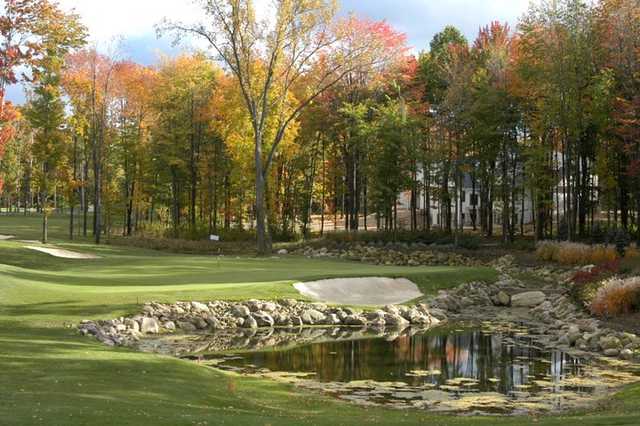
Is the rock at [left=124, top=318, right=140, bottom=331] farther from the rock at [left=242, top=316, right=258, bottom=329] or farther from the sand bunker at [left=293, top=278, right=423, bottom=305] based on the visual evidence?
the sand bunker at [left=293, top=278, right=423, bottom=305]

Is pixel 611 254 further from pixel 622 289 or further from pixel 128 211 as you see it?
pixel 128 211

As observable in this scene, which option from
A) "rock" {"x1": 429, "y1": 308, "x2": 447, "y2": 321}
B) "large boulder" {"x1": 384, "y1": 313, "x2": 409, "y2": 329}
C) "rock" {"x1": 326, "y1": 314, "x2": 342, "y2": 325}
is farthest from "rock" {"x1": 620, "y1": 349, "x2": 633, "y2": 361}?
"rock" {"x1": 326, "y1": 314, "x2": 342, "y2": 325}

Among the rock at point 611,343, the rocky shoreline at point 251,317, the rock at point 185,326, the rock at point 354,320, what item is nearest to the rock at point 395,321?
the rocky shoreline at point 251,317

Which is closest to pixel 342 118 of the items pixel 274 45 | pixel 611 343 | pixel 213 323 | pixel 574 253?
pixel 274 45

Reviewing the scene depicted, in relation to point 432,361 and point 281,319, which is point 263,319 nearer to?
point 281,319

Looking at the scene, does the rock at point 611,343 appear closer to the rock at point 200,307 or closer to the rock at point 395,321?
the rock at point 395,321

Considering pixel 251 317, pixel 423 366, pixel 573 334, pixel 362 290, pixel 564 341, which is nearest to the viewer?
pixel 423 366

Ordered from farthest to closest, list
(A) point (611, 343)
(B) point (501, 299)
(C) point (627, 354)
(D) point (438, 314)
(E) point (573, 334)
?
1. (B) point (501, 299)
2. (D) point (438, 314)
3. (E) point (573, 334)
4. (A) point (611, 343)
5. (C) point (627, 354)

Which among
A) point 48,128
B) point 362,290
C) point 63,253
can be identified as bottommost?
point 362,290

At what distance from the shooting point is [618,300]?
21469 mm

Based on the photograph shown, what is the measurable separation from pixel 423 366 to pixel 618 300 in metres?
8.03

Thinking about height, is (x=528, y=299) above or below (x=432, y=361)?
above

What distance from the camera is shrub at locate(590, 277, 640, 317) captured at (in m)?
21.3

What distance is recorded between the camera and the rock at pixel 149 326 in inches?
783
